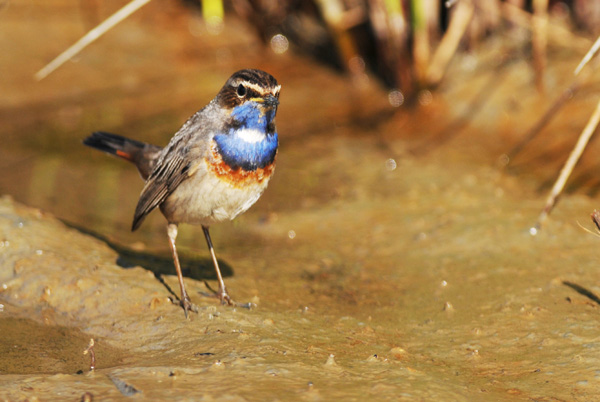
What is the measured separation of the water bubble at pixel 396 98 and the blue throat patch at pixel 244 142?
15.8 feet

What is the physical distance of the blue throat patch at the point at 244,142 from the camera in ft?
16.5

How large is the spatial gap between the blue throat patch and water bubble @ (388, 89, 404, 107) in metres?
4.82

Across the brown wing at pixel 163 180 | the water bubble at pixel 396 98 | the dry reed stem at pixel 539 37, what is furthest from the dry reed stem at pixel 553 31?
the brown wing at pixel 163 180

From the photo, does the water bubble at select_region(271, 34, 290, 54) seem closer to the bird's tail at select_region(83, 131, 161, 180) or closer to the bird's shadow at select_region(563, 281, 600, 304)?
the bird's tail at select_region(83, 131, 161, 180)

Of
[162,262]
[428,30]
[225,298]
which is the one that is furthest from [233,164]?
[428,30]

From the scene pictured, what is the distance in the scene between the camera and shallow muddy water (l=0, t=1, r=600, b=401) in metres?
4.09

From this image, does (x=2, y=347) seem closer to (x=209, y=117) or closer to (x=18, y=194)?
(x=209, y=117)

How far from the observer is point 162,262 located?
19.8 ft

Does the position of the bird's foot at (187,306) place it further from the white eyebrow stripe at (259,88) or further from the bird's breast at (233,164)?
the white eyebrow stripe at (259,88)

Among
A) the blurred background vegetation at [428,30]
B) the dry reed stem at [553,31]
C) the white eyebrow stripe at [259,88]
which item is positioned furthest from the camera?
the blurred background vegetation at [428,30]

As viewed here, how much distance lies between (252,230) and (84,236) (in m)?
1.56

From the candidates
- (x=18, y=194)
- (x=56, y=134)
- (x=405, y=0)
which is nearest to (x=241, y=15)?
(x=405, y=0)

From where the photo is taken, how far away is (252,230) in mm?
6891

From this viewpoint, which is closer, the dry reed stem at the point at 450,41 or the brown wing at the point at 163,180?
the brown wing at the point at 163,180
